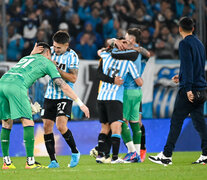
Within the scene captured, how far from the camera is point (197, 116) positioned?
652 centimetres

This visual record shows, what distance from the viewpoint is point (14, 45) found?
1149cm

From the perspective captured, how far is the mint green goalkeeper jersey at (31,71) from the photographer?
5836mm

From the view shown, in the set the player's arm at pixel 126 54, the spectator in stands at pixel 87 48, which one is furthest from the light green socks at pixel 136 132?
the spectator in stands at pixel 87 48

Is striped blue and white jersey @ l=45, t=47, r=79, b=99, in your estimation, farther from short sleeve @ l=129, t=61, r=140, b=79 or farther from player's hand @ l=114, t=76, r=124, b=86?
short sleeve @ l=129, t=61, r=140, b=79

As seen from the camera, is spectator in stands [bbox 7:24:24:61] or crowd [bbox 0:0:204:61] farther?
crowd [bbox 0:0:204:61]

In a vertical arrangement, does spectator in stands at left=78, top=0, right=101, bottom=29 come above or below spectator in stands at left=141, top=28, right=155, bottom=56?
above

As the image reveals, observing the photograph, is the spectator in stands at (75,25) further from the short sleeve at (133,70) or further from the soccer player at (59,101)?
the soccer player at (59,101)

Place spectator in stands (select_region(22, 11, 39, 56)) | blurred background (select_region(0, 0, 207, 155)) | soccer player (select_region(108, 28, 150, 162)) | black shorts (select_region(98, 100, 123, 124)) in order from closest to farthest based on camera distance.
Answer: black shorts (select_region(98, 100, 123, 124)), soccer player (select_region(108, 28, 150, 162)), blurred background (select_region(0, 0, 207, 155)), spectator in stands (select_region(22, 11, 39, 56))

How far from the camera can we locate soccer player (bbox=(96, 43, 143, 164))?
6812mm

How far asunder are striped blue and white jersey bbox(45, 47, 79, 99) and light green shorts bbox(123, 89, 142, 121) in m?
1.10

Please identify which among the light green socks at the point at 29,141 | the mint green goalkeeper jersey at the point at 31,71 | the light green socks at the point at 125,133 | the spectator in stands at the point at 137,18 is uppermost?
the spectator in stands at the point at 137,18

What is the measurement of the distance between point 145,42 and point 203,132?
613 cm

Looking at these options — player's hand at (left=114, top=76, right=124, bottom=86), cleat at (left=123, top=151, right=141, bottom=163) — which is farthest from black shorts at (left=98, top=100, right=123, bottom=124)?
cleat at (left=123, top=151, right=141, bottom=163)

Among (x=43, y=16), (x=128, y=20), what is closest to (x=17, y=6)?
(x=43, y=16)
